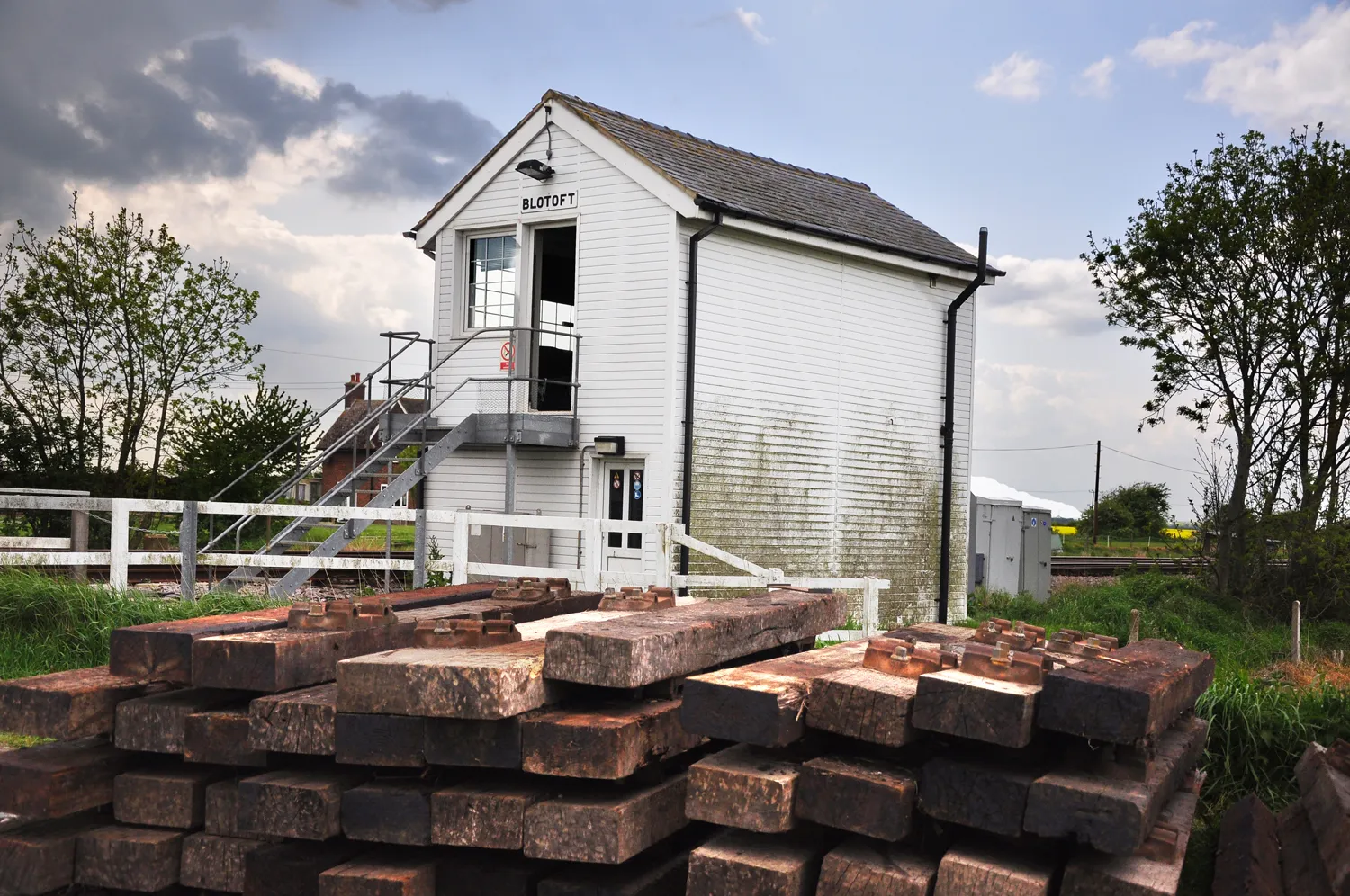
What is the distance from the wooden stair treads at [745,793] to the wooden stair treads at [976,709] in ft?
1.56

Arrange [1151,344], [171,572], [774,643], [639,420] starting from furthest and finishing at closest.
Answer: [1151,344] < [171,572] < [639,420] < [774,643]

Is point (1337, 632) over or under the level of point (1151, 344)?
under

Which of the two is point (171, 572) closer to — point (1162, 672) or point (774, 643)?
point (774, 643)

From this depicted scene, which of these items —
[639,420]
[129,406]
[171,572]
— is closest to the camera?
[639,420]

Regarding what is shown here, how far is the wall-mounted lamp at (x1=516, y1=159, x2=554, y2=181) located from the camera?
16.7 meters

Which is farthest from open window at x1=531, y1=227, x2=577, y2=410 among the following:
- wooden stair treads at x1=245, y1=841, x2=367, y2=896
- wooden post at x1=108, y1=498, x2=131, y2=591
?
wooden stair treads at x1=245, y1=841, x2=367, y2=896

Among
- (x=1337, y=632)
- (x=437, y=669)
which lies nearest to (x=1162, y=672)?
(x=437, y=669)

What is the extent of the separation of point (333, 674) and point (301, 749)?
0.60 metres

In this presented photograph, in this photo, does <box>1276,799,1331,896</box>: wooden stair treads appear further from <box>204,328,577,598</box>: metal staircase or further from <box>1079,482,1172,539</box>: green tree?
<box>1079,482,1172,539</box>: green tree

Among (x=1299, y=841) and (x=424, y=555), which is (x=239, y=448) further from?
(x=1299, y=841)

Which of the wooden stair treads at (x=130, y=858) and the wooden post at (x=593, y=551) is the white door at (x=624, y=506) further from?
the wooden stair treads at (x=130, y=858)

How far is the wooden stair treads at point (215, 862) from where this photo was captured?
439cm

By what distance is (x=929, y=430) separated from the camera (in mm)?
19141

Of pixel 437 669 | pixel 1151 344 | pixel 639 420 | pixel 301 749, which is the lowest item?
pixel 301 749
